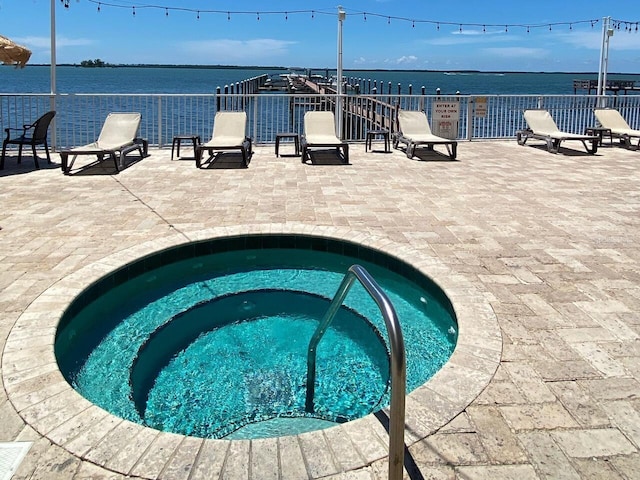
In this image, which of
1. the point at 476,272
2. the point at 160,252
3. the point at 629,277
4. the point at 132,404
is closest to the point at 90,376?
the point at 132,404

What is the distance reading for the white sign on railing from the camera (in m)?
10.8

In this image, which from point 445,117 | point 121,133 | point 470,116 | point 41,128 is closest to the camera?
point 41,128

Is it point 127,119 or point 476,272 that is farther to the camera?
point 127,119

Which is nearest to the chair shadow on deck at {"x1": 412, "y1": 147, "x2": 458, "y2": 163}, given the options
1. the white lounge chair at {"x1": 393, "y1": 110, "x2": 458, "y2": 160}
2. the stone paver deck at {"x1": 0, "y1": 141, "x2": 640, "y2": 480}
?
the white lounge chair at {"x1": 393, "y1": 110, "x2": 458, "y2": 160}

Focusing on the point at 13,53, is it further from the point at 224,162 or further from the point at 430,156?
the point at 430,156

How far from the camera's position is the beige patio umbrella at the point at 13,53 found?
7355 millimetres

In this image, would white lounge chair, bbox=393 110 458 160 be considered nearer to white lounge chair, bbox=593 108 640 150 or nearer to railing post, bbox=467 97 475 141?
railing post, bbox=467 97 475 141

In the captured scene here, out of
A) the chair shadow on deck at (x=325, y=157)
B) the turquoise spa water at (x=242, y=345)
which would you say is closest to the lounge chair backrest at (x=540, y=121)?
the chair shadow on deck at (x=325, y=157)

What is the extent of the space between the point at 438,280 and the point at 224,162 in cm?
590

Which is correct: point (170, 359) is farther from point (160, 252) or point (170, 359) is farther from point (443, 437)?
point (443, 437)

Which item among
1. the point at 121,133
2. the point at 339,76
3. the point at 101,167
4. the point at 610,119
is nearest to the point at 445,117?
the point at 339,76

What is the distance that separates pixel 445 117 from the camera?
35.8ft

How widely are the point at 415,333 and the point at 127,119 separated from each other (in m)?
7.18

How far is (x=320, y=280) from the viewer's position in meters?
4.89
